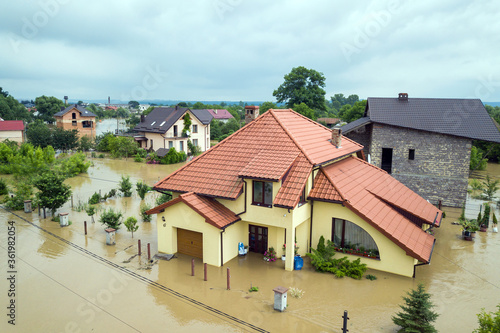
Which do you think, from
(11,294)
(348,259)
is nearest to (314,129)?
(348,259)

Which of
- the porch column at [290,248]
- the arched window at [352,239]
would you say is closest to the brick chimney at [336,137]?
the arched window at [352,239]

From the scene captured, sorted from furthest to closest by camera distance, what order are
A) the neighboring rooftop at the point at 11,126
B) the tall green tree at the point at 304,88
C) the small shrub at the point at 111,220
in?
the tall green tree at the point at 304,88 < the neighboring rooftop at the point at 11,126 < the small shrub at the point at 111,220

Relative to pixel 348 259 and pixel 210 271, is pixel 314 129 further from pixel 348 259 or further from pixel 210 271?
pixel 210 271

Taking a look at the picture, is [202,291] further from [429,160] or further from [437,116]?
[437,116]

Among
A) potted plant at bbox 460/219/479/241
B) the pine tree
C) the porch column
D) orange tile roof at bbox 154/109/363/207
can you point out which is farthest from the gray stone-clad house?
the pine tree

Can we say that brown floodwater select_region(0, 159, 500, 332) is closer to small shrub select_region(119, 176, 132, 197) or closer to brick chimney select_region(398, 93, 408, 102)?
small shrub select_region(119, 176, 132, 197)

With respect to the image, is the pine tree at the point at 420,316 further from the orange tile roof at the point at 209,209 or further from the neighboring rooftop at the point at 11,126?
the neighboring rooftop at the point at 11,126

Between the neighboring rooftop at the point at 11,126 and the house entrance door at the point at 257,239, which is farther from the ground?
the neighboring rooftop at the point at 11,126
